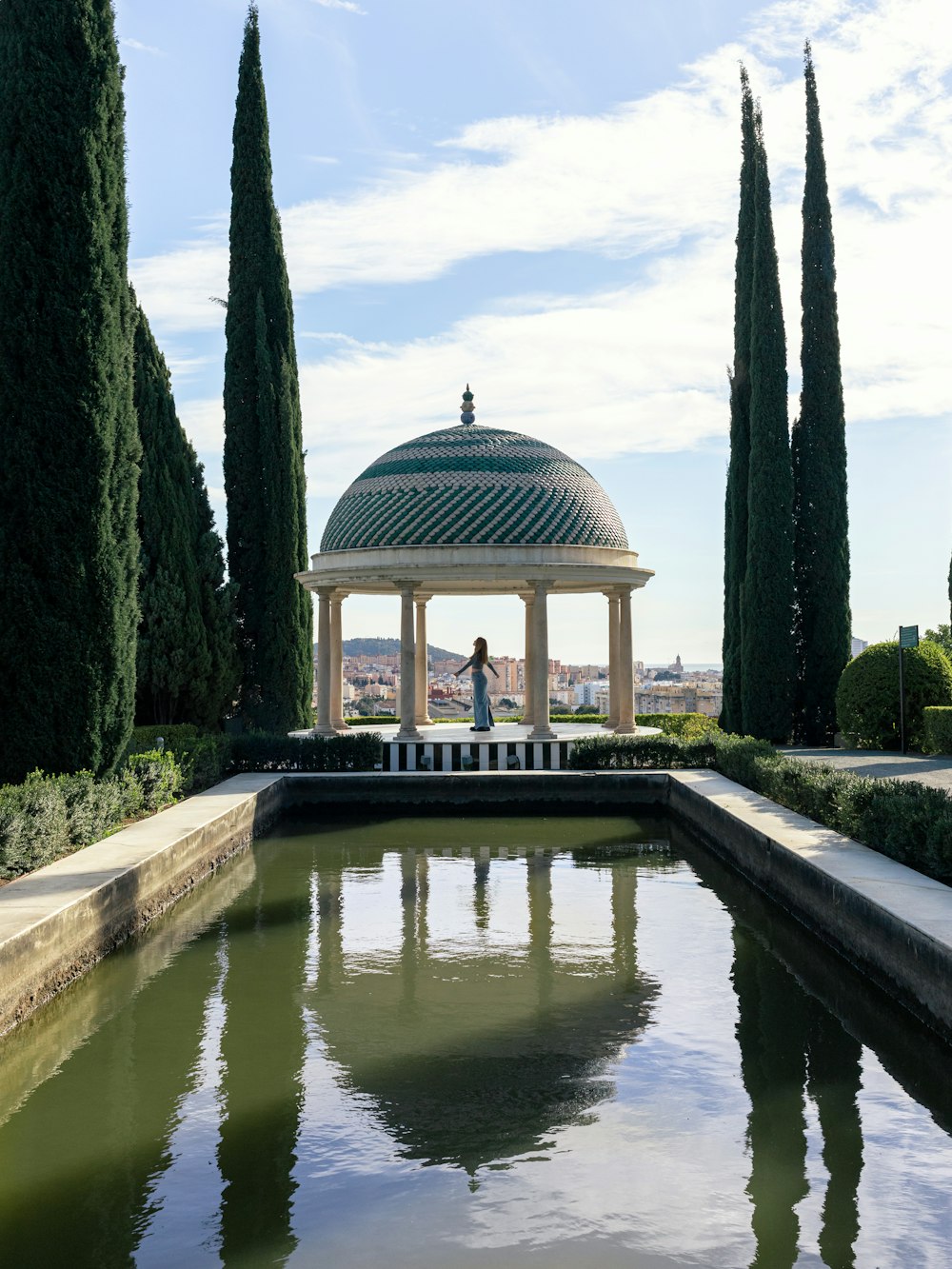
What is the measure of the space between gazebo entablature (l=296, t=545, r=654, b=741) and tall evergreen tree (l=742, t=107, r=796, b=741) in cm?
227

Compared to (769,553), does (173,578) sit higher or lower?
lower

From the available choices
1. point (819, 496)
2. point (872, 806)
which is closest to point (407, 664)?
point (819, 496)

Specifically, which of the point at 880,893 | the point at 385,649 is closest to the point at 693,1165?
the point at 880,893

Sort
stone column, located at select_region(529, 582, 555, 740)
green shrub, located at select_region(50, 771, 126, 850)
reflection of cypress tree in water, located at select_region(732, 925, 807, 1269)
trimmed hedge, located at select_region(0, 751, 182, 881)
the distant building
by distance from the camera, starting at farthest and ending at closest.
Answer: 1. the distant building
2. stone column, located at select_region(529, 582, 555, 740)
3. green shrub, located at select_region(50, 771, 126, 850)
4. trimmed hedge, located at select_region(0, 751, 182, 881)
5. reflection of cypress tree in water, located at select_region(732, 925, 807, 1269)

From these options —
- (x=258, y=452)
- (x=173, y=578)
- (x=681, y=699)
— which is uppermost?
(x=258, y=452)

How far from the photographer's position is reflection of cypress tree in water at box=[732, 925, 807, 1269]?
5.09m

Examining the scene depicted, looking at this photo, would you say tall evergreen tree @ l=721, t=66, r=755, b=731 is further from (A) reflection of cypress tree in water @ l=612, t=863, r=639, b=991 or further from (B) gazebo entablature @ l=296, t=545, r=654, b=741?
(A) reflection of cypress tree in water @ l=612, t=863, r=639, b=991

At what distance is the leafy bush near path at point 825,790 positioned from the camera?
10.2 metres

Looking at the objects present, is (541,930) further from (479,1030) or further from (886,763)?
(886,763)

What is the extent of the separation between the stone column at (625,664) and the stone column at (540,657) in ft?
6.36

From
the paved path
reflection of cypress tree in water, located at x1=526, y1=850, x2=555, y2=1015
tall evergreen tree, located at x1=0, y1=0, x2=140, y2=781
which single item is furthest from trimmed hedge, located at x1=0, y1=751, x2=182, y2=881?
the paved path

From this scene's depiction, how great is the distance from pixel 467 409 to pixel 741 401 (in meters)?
5.52

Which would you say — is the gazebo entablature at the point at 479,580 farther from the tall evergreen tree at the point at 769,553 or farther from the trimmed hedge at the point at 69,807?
the trimmed hedge at the point at 69,807

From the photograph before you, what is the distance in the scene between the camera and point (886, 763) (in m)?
18.2
